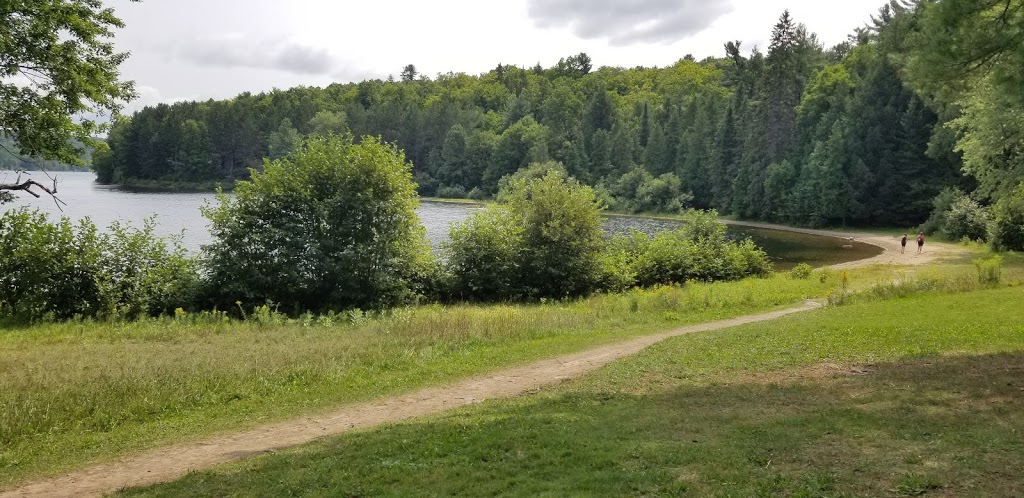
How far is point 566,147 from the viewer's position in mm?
122625

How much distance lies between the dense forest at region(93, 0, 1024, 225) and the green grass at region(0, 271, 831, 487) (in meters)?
6.67

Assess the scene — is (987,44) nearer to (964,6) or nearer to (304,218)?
(964,6)

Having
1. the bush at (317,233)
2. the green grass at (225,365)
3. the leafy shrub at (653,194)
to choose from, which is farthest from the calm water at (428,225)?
the green grass at (225,365)

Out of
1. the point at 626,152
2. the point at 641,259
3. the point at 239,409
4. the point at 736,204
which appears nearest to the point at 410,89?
the point at 626,152

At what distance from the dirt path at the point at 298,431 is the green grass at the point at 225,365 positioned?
457mm

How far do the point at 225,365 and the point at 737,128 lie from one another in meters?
90.5

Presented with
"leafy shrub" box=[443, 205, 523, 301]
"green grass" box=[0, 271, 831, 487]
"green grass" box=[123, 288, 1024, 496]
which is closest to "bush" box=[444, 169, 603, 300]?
"leafy shrub" box=[443, 205, 523, 301]

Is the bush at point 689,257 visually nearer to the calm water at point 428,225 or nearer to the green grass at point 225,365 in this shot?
the calm water at point 428,225

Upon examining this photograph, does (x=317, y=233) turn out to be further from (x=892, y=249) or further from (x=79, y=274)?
(x=892, y=249)

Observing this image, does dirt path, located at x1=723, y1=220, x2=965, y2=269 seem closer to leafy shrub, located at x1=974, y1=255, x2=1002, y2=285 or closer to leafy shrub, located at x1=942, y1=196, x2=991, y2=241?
leafy shrub, located at x1=942, y1=196, x2=991, y2=241

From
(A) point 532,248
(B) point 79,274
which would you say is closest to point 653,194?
(A) point 532,248

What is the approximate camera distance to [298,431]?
9.94 m

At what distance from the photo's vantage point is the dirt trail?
26.3ft

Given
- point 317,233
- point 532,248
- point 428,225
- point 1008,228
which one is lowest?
point 428,225
